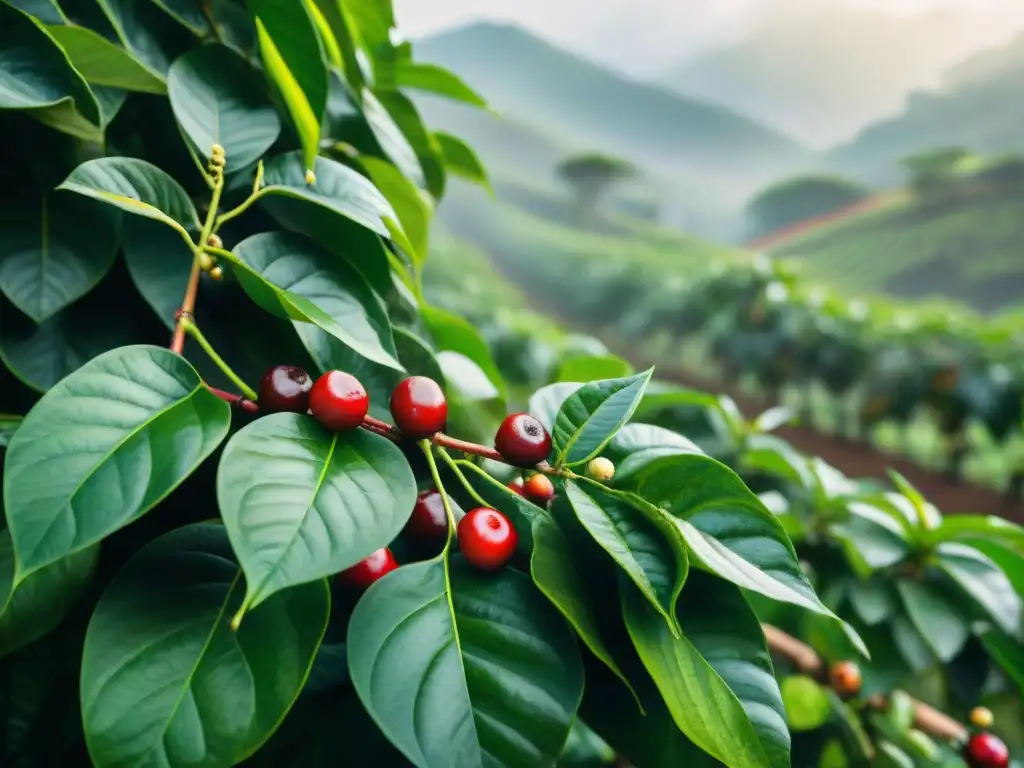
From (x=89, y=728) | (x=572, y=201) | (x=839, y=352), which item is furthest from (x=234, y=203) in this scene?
(x=572, y=201)

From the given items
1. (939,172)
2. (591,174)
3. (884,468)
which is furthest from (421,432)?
(591,174)

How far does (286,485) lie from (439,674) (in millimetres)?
89

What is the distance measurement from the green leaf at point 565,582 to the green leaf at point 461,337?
209 mm

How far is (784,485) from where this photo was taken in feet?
3.16

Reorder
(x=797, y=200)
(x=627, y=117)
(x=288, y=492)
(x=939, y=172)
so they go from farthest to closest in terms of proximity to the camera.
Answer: (x=627, y=117)
(x=797, y=200)
(x=939, y=172)
(x=288, y=492)

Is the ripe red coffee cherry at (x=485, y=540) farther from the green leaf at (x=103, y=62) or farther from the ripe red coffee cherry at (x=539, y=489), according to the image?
the green leaf at (x=103, y=62)

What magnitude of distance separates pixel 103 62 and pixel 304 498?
28cm

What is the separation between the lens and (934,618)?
0.63 meters

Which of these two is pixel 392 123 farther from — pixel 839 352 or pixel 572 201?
pixel 572 201

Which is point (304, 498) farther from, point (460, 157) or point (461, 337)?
point (460, 157)

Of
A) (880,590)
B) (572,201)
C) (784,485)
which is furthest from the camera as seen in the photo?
(572,201)

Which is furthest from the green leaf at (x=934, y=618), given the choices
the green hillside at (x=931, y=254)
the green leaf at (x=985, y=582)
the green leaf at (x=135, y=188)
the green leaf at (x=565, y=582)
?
the green hillside at (x=931, y=254)

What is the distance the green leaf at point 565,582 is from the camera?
27cm

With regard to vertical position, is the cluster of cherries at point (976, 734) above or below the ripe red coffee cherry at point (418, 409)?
below
